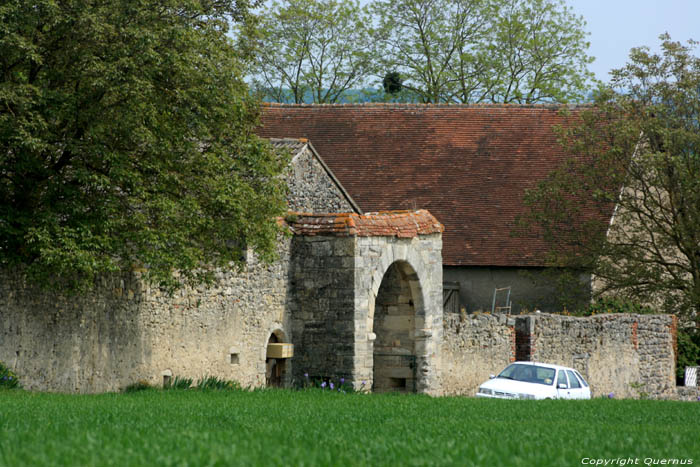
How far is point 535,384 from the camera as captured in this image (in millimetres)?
20641

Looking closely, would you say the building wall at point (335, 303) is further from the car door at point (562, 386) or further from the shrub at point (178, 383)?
the car door at point (562, 386)

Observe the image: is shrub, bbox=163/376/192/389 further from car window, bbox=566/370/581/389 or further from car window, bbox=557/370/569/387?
car window, bbox=566/370/581/389

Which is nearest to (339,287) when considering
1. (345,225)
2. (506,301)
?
(345,225)

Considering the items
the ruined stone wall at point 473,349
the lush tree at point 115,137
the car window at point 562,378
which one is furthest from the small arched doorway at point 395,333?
the lush tree at point 115,137

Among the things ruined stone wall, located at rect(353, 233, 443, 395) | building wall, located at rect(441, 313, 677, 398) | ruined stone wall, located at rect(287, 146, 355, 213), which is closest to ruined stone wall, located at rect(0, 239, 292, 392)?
ruined stone wall, located at rect(353, 233, 443, 395)

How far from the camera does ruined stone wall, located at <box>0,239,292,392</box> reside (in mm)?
14555

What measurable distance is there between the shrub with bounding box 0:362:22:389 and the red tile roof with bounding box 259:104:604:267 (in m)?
18.0

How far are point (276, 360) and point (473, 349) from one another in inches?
228

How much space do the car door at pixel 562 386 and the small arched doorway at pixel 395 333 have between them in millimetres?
3087

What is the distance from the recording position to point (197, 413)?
12.0 metres

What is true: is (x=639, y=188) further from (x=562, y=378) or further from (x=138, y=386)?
(x=138, y=386)

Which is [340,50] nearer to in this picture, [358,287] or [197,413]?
[358,287]

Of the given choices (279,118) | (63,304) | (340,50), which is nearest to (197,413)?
(63,304)

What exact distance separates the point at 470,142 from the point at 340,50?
14.4m
